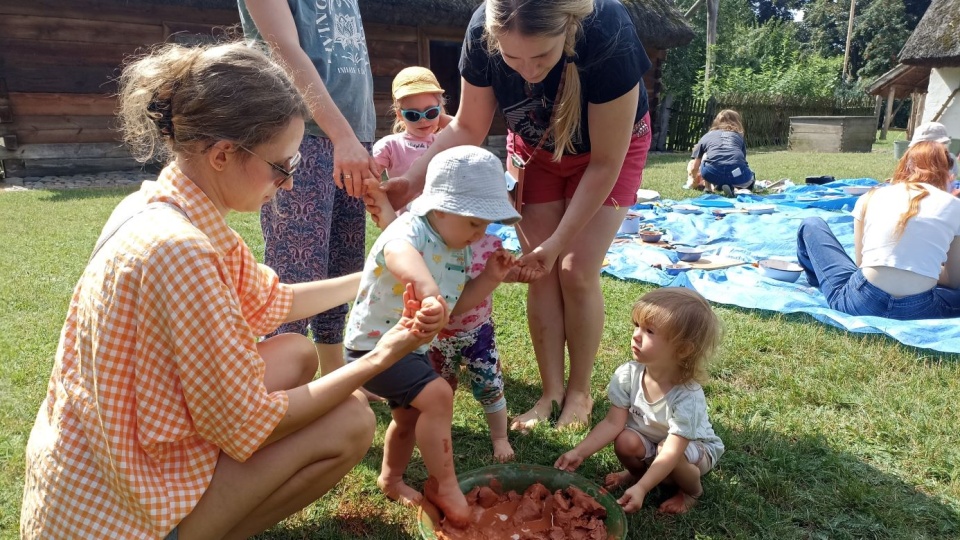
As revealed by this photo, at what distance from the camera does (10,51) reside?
9.49m

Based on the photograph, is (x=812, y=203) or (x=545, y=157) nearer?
(x=545, y=157)

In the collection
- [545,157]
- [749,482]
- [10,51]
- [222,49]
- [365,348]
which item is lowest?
[749,482]

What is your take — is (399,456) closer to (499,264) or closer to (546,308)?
(499,264)

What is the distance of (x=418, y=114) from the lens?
3582 mm

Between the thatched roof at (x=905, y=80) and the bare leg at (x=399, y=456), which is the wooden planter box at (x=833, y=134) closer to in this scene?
the thatched roof at (x=905, y=80)

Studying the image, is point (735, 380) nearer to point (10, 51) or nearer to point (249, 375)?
point (249, 375)

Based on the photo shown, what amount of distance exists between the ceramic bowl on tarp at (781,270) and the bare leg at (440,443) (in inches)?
143

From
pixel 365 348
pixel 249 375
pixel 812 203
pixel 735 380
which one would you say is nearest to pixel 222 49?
pixel 249 375

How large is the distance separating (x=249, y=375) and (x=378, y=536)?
0.85 m

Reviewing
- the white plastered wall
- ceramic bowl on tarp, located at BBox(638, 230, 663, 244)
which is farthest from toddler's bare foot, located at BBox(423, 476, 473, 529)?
the white plastered wall

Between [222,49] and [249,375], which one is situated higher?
[222,49]

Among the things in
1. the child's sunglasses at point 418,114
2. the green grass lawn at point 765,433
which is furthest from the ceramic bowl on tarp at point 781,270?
the child's sunglasses at point 418,114

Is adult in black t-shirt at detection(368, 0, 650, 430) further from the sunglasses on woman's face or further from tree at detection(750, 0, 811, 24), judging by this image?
tree at detection(750, 0, 811, 24)

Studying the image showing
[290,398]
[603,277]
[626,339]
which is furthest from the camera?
[603,277]
